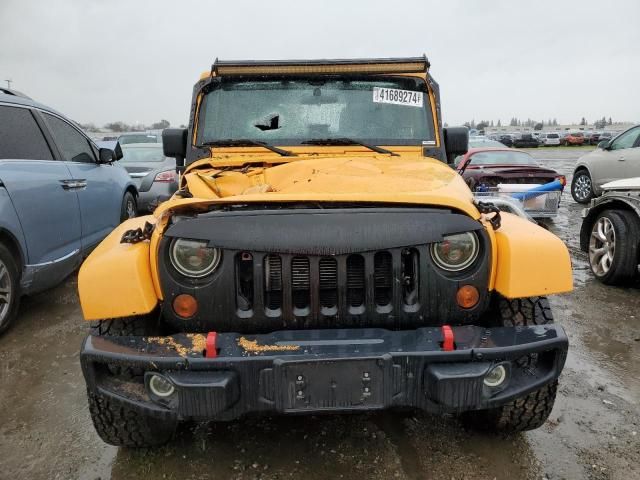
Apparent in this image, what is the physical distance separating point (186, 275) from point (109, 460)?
115cm

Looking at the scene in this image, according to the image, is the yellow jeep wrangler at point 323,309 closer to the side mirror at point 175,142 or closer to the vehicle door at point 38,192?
the side mirror at point 175,142

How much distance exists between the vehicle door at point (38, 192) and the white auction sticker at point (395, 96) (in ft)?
9.34

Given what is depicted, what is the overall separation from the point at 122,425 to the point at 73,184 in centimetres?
307

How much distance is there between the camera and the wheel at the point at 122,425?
234 cm

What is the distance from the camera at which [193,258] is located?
2148 millimetres

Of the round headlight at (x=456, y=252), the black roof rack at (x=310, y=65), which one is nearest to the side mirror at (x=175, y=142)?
the black roof rack at (x=310, y=65)

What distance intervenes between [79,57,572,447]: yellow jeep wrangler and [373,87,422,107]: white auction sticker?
48.8 inches

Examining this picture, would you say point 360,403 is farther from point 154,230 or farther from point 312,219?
point 154,230

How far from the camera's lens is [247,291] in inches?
87.6

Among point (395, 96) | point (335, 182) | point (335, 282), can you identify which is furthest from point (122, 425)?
point (395, 96)

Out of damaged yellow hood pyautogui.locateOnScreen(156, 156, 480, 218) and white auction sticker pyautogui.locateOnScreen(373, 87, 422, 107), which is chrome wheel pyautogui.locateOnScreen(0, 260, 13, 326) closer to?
damaged yellow hood pyautogui.locateOnScreen(156, 156, 480, 218)

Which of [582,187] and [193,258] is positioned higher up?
[193,258]

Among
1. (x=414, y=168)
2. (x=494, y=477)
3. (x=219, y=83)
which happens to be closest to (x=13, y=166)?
(x=219, y=83)

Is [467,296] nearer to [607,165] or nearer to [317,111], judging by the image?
[317,111]
